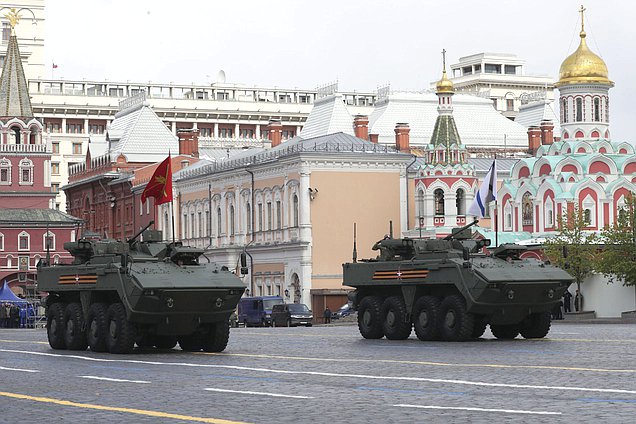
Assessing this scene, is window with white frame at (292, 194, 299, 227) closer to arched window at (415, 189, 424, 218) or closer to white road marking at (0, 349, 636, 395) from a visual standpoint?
arched window at (415, 189, 424, 218)

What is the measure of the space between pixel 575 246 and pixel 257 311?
13286 millimetres

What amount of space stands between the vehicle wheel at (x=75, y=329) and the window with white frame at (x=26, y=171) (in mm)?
74081

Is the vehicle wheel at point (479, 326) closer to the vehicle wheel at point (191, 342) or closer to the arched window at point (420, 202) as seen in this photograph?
the vehicle wheel at point (191, 342)

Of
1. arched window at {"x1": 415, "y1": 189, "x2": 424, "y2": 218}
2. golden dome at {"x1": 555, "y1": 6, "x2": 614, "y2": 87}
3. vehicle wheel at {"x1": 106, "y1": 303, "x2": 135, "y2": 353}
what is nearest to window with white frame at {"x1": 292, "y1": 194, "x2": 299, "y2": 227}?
arched window at {"x1": 415, "y1": 189, "x2": 424, "y2": 218}

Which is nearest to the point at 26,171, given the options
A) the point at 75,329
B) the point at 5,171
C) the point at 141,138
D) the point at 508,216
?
the point at 5,171

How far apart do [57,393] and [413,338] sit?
581 inches

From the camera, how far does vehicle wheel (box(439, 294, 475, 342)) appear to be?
2853 centimetres

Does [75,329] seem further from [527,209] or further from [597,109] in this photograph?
[597,109]

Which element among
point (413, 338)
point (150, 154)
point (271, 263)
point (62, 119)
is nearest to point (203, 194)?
point (271, 263)

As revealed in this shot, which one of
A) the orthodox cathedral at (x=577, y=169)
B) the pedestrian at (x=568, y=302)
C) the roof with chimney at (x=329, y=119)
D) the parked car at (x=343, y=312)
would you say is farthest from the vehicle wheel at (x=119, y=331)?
the roof with chimney at (x=329, y=119)

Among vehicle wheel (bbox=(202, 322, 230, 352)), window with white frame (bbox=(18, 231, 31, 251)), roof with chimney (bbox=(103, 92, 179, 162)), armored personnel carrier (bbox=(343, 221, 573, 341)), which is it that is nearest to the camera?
vehicle wheel (bbox=(202, 322, 230, 352))

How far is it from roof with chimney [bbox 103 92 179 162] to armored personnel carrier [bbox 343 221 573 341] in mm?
72297

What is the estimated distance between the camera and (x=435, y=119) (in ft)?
339

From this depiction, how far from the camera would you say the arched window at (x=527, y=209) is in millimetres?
74438
